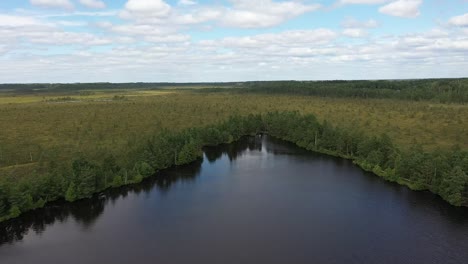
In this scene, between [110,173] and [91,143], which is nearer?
[110,173]

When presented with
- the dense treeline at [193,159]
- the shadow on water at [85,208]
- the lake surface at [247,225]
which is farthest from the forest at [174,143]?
the lake surface at [247,225]

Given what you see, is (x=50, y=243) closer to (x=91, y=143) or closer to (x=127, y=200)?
(x=127, y=200)

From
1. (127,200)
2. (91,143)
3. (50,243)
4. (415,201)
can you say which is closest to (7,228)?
(50,243)

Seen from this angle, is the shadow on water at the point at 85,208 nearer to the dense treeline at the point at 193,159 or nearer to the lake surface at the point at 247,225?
the lake surface at the point at 247,225

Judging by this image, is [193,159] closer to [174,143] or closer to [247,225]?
[174,143]

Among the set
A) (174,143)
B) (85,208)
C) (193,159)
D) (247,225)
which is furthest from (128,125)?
(247,225)

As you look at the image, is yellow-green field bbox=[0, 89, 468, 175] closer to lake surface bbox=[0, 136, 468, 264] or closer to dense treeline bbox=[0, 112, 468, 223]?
dense treeline bbox=[0, 112, 468, 223]
